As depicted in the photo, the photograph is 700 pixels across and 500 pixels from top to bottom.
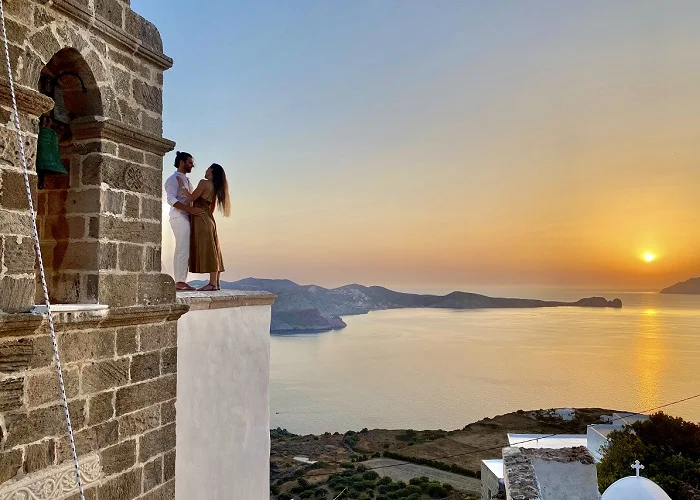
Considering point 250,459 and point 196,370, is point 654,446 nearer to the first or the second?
point 250,459

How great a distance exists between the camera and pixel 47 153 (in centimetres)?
289

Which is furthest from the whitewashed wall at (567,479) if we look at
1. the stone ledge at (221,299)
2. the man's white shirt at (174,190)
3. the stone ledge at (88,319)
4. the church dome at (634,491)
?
the man's white shirt at (174,190)

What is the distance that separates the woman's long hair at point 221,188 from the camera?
194 inches

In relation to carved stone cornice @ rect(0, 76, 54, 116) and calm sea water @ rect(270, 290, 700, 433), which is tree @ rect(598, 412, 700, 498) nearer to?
carved stone cornice @ rect(0, 76, 54, 116)

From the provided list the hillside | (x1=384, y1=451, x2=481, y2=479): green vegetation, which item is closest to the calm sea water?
the hillside

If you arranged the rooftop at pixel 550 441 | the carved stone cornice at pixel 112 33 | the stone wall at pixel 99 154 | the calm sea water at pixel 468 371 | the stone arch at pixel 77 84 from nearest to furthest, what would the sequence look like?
the stone wall at pixel 99 154, the carved stone cornice at pixel 112 33, the stone arch at pixel 77 84, the rooftop at pixel 550 441, the calm sea water at pixel 468 371

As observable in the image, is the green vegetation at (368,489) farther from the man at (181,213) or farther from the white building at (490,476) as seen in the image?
the man at (181,213)

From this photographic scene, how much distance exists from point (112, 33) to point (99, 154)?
723 millimetres

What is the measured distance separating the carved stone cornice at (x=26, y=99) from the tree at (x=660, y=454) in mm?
13950

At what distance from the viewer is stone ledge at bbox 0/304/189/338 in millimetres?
2434

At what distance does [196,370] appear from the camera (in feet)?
13.4

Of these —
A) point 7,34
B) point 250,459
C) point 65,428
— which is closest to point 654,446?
point 250,459

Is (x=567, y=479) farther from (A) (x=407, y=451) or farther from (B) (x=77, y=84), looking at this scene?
(A) (x=407, y=451)

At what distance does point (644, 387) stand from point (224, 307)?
7175 centimetres
